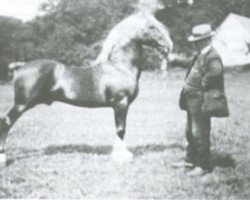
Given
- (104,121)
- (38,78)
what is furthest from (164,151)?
(38,78)

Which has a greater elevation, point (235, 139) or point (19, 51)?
point (19, 51)

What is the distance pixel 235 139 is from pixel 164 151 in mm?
668

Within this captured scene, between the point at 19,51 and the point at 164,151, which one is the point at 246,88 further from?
the point at 19,51

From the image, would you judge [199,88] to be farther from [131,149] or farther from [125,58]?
[131,149]

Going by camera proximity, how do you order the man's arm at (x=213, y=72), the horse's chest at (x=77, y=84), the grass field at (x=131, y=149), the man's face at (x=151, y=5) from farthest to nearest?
the horse's chest at (x=77, y=84)
the man's face at (x=151, y=5)
the man's arm at (x=213, y=72)
the grass field at (x=131, y=149)

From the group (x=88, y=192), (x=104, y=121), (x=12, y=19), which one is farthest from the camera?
(x=104, y=121)

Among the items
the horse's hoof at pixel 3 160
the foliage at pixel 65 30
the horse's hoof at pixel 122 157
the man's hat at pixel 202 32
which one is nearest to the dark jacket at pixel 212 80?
the man's hat at pixel 202 32

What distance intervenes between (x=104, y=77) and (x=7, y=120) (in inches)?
33.1

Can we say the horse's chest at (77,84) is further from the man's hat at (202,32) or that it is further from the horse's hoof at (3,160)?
the man's hat at (202,32)

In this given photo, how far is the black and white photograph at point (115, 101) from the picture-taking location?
3.33m

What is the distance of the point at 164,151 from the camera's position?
406 cm

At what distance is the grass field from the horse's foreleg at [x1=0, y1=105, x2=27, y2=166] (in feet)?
0.31

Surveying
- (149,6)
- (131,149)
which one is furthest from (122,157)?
(149,6)

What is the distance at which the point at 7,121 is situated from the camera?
3.66 meters
